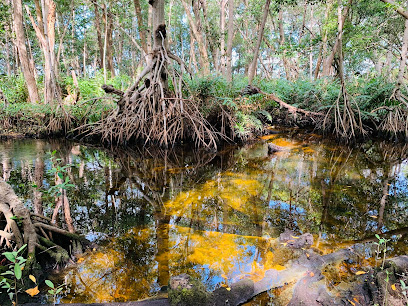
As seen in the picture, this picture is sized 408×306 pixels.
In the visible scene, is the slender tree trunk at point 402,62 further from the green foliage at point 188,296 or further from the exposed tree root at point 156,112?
the green foliage at point 188,296

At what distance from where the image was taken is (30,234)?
6.56 feet

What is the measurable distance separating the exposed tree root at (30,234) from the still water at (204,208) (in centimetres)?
14

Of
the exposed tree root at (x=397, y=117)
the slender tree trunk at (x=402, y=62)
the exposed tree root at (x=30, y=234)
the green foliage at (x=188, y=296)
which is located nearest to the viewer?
the green foliage at (x=188, y=296)

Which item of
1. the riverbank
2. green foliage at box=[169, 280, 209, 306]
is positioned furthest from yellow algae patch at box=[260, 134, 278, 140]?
green foliage at box=[169, 280, 209, 306]

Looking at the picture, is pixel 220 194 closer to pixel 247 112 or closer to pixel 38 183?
pixel 38 183

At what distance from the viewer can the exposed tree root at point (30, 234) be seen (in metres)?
1.93

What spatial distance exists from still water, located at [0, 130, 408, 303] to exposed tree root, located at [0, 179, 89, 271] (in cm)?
14

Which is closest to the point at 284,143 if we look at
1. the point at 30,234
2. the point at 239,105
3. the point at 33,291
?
the point at 239,105

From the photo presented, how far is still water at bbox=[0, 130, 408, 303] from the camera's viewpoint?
219 centimetres

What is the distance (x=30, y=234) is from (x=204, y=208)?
1951 millimetres

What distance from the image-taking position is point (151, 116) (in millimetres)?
7117

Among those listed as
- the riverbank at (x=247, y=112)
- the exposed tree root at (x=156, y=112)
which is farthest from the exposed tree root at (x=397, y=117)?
the exposed tree root at (x=156, y=112)

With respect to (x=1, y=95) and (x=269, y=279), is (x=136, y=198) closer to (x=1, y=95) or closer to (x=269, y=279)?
(x=269, y=279)

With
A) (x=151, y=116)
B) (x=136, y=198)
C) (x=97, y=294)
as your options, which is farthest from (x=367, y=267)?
(x=151, y=116)
